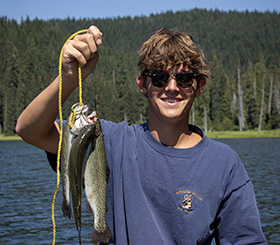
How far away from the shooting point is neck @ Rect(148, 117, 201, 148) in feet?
10.3

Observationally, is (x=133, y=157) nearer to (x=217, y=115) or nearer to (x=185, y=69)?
(x=185, y=69)

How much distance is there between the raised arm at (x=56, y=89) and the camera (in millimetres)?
2553

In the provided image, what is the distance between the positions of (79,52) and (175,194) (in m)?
1.12

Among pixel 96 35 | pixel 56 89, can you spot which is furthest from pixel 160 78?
pixel 56 89

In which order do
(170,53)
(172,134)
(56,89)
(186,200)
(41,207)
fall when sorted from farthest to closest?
1. (41,207)
2. (172,134)
3. (170,53)
4. (186,200)
5. (56,89)

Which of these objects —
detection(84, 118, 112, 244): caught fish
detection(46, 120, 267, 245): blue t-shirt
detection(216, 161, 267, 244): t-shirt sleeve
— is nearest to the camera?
detection(84, 118, 112, 244): caught fish

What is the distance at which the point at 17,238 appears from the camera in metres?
12.8

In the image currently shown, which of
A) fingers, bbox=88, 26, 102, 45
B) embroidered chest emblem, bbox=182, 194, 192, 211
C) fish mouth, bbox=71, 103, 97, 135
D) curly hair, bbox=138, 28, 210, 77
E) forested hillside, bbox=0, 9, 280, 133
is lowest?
forested hillside, bbox=0, 9, 280, 133

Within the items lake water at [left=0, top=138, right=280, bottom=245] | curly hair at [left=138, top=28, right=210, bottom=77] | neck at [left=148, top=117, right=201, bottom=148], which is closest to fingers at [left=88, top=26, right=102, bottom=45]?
curly hair at [left=138, top=28, right=210, bottom=77]

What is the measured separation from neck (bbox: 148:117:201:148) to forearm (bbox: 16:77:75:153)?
75 cm

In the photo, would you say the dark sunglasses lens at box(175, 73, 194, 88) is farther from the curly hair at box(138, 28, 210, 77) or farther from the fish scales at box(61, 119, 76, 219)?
the fish scales at box(61, 119, 76, 219)

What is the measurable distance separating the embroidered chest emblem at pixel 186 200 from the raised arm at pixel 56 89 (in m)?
0.97

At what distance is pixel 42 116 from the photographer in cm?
264

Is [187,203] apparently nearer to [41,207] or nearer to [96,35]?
[96,35]
